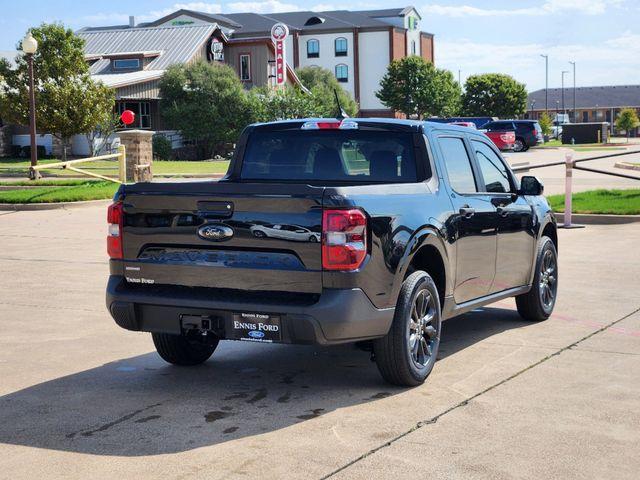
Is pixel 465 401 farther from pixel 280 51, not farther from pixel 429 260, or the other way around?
pixel 280 51

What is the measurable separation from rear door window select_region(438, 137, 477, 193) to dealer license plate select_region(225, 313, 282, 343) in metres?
2.12

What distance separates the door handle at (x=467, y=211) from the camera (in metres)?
7.47

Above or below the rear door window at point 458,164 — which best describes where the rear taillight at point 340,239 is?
below

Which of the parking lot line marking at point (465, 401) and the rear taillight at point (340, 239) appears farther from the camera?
the rear taillight at point (340, 239)

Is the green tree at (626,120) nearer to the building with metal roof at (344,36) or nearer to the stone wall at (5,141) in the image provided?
the building with metal roof at (344,36)

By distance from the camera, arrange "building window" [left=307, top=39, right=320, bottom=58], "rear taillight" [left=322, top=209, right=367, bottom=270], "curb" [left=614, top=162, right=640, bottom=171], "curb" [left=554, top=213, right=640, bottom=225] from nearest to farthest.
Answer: "rear taillight" [left=322, top=209, right=367, bottom=270], "curb" [left=554, top=213, right=640, bottom=225], "curb" [left=614, top=162, right=640, bottom=171], "building window" [left=307, top=39, right=320, bottom=58]

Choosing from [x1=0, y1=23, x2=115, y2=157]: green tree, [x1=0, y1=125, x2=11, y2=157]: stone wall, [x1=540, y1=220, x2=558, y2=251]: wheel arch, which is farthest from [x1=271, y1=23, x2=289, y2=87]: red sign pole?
[x1=540, y1=220, x2=558, y2=251]: wheel arch

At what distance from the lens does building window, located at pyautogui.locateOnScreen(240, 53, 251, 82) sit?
68.7 meters

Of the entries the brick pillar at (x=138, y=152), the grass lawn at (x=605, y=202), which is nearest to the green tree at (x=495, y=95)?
the brick pillar at (x=138, y=152)

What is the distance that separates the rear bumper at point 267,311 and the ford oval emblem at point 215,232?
0.35 m

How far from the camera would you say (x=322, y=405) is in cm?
626

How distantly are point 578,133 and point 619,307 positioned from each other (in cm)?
6937

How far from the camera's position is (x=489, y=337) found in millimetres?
8422

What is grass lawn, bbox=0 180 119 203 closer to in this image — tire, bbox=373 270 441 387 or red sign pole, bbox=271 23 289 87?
tire, bbox=373 270 441 387
